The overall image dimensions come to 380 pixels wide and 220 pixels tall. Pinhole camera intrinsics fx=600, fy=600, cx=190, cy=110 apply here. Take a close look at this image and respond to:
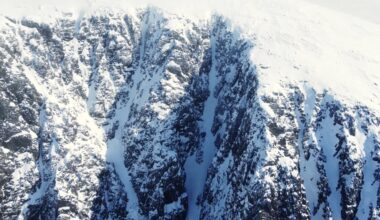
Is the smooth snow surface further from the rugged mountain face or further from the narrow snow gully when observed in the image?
the narrow snow gully

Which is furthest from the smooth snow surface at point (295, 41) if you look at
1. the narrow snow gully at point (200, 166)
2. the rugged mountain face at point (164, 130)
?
the narrow snow gully at point (200, 166)

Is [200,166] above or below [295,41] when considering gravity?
below

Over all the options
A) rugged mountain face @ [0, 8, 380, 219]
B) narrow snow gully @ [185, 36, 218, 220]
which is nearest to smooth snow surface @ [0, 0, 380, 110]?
rugged mountain face @ [0, 8, 380, 219]

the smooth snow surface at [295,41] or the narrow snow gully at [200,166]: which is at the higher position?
the smooth snow surface at [295,41]

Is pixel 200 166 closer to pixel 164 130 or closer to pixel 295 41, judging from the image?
pixel 164 130

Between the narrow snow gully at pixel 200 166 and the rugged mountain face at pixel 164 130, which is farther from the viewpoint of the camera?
the narrow snow gully at pixel 200 166

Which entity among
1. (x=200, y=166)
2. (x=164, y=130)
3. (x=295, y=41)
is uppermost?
(x=295, y=41)

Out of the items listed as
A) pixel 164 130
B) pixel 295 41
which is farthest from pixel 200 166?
pixel 295 41

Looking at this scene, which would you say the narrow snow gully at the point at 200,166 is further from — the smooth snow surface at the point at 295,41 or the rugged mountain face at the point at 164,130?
the smooth snow surface at the point at 295,41
